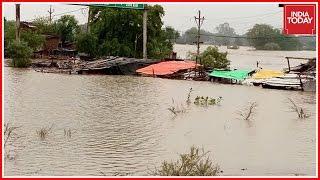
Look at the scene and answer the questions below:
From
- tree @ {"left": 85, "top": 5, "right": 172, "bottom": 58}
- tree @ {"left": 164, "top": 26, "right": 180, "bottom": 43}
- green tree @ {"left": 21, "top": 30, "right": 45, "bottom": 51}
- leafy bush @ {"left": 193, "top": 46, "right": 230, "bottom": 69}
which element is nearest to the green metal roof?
leafy bush @ {"left": 193, "top": 46, "right": 230, "bottom": 69}

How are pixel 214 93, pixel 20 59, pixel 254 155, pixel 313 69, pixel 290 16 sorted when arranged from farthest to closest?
pixel 20 59 < pixel 313 69 < pixel 214 93 < pixel 254 155 < pixel 290 16

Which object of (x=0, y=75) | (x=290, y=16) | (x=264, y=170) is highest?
(x=290, y=16)

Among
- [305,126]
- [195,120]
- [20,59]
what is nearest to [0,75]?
[195,120]

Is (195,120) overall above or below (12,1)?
below

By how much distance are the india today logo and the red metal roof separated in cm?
1712

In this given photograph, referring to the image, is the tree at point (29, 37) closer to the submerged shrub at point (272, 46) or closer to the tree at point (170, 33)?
the tree at point (170, 33)

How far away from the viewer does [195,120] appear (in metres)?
11.6

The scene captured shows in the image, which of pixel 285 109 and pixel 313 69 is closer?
pixel 285 109

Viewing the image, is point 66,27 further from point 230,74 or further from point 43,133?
point 43,133

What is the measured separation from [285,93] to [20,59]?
14550 mm

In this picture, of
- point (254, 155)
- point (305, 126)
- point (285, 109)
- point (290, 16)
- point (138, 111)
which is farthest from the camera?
point (285, 109)

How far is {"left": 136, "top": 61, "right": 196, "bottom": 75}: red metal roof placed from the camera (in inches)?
967

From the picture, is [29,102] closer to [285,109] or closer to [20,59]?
[285,109]

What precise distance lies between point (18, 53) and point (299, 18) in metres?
21.8
